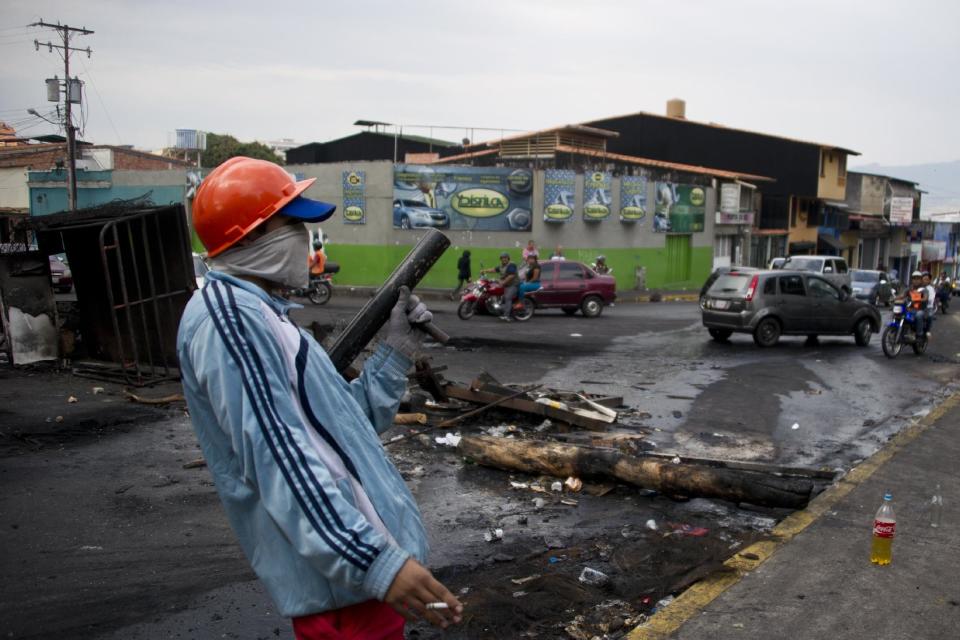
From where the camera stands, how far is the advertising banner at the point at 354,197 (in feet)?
102

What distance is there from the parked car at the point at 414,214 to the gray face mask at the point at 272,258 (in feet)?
95.0

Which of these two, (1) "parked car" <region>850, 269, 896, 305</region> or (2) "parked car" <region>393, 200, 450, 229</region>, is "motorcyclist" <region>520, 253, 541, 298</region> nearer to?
(2) "parked car" <region>393, 200, 450, 229</region>

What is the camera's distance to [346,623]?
80.1 inches

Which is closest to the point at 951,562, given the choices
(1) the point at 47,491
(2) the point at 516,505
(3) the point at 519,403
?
(2) the point at 516,505

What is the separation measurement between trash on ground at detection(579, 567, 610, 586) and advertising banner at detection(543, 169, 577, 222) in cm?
2810

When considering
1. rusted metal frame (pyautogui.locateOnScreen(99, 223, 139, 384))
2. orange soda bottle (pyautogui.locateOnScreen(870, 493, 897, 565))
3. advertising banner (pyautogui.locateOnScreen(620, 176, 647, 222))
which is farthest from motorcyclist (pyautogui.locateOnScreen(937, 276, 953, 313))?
rusted metal frame (pyautogui.locateOnScreen(99, 223, 139, 384))

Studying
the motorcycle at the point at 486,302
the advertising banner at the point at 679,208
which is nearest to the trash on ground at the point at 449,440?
the motorcycle at the point at 486,302

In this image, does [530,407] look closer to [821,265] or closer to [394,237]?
[394,237]

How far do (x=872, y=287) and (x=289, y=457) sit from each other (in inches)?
1314

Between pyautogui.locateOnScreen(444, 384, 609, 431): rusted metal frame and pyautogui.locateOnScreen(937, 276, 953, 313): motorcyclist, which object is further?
pyautogui.locateOnScreen(937, 276, 953, 313): motorcyclist

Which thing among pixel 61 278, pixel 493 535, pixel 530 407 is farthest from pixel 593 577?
pixel 61 278

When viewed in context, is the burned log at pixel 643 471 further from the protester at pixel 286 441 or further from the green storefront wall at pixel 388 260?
the green storefront wall at pixel 388 260

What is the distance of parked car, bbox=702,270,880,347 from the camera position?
666 inches

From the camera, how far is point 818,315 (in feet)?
57.2
